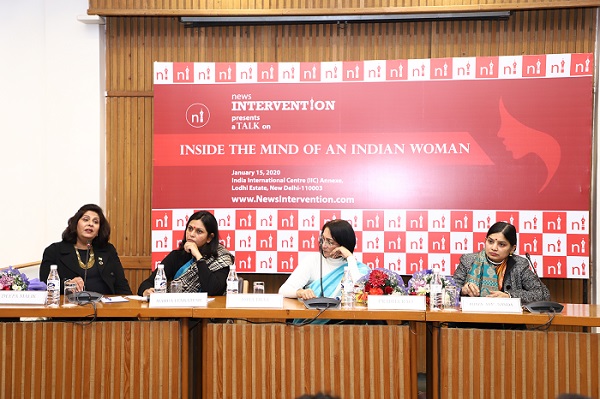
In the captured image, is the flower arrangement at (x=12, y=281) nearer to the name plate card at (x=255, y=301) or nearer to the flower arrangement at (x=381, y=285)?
the name plate card at (x=255, y=301)

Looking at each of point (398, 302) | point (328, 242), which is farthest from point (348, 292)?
point (328, 242)

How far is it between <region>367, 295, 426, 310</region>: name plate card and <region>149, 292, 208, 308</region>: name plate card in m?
0.82

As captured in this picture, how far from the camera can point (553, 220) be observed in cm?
453

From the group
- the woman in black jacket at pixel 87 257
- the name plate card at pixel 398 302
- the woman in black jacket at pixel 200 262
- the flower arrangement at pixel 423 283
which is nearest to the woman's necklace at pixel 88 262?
the woman in black jacket at pixel 87 257

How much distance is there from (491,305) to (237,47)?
3.00 meters

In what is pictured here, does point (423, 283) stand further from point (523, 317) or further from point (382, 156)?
point (382, 156)

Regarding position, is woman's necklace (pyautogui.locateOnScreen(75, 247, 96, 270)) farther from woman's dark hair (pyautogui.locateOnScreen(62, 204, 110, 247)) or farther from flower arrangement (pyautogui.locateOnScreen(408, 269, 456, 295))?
flower arrangement (pyautogui.locateOnScreen(408, 269, 456, 295))

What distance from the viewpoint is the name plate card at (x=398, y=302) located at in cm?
290

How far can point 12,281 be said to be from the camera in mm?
3133

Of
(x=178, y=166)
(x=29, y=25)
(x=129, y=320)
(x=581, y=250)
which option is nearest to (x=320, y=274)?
(x=129, y=320)

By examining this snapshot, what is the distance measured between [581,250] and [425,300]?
213 centimetres

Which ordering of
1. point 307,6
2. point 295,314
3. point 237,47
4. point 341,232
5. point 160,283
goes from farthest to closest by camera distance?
point 237,47
point 307,6
point 341,232
point 160,283
point 295,314

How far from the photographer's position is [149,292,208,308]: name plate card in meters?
2.98

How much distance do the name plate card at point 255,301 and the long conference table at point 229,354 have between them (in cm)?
5
